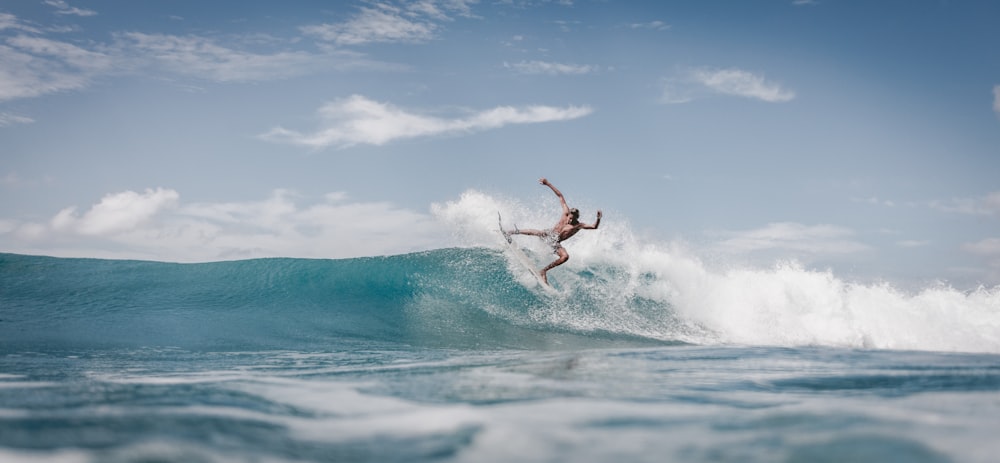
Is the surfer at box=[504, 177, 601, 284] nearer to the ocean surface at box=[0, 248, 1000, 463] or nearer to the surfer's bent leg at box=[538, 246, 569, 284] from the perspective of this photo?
the surfer's bent leg at box=[538, 246, 569, 284]

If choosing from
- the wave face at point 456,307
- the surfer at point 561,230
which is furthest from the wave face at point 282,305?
the surfer at point 561,230

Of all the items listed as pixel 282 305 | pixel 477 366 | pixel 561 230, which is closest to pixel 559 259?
pixel 561 230

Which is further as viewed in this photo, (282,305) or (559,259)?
(282,305)

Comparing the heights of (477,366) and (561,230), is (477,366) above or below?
below

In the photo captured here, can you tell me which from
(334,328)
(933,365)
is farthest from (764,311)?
(334,328)

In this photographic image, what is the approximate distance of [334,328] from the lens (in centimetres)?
998

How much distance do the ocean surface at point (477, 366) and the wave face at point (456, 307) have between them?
63 mm

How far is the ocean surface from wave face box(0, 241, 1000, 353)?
0.06 meters

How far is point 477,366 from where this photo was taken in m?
5.75

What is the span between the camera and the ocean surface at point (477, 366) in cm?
268

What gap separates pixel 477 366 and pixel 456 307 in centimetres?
645

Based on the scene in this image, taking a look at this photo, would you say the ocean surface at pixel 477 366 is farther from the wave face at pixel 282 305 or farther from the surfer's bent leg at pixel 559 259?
the surfer's bent leg at pixel 559 259

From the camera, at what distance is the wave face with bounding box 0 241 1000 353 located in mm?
9383

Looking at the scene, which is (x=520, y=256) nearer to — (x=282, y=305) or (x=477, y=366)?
(x=282, y=305)
